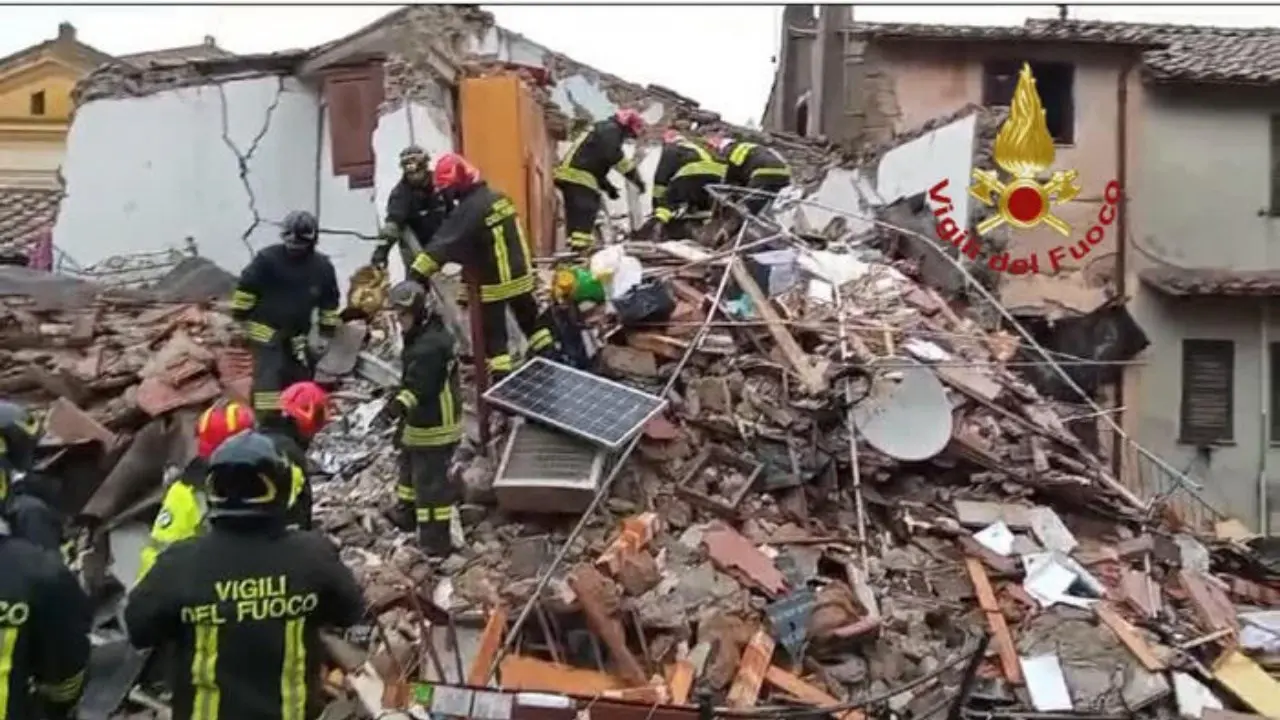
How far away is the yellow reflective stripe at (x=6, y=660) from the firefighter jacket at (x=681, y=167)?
8567mm

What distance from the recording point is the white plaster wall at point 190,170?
49.6 feet

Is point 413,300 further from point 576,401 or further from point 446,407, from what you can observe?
point 576,401

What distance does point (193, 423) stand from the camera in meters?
9.92

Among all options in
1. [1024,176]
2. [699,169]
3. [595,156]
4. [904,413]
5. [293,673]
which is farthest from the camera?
[1024,176]

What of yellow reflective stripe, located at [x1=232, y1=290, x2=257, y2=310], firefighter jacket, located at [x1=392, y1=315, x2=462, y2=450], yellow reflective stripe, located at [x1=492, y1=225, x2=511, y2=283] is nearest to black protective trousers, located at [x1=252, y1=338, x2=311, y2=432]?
yellow reflective stripe, located at [x1=232, y1=290, x2=257, y2=310]

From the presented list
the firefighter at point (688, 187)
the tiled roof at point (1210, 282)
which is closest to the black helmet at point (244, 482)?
the firefighter at point (688, 187)

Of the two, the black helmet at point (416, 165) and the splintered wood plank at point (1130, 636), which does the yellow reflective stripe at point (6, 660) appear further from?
the splintered wood plank at point (1130, 636)

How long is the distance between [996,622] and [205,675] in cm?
498

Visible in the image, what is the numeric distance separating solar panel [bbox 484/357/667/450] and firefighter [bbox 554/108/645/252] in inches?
121

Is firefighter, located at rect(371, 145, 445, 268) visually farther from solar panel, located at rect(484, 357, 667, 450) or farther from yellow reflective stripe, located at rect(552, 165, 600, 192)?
yellow reflective stripe, located at rect(552, 165, 600, 192)

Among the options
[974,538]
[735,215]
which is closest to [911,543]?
[974,538]

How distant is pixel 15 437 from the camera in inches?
205

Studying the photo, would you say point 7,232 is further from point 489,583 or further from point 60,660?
point 60,660

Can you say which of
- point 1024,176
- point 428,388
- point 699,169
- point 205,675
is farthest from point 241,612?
point 1024,176
